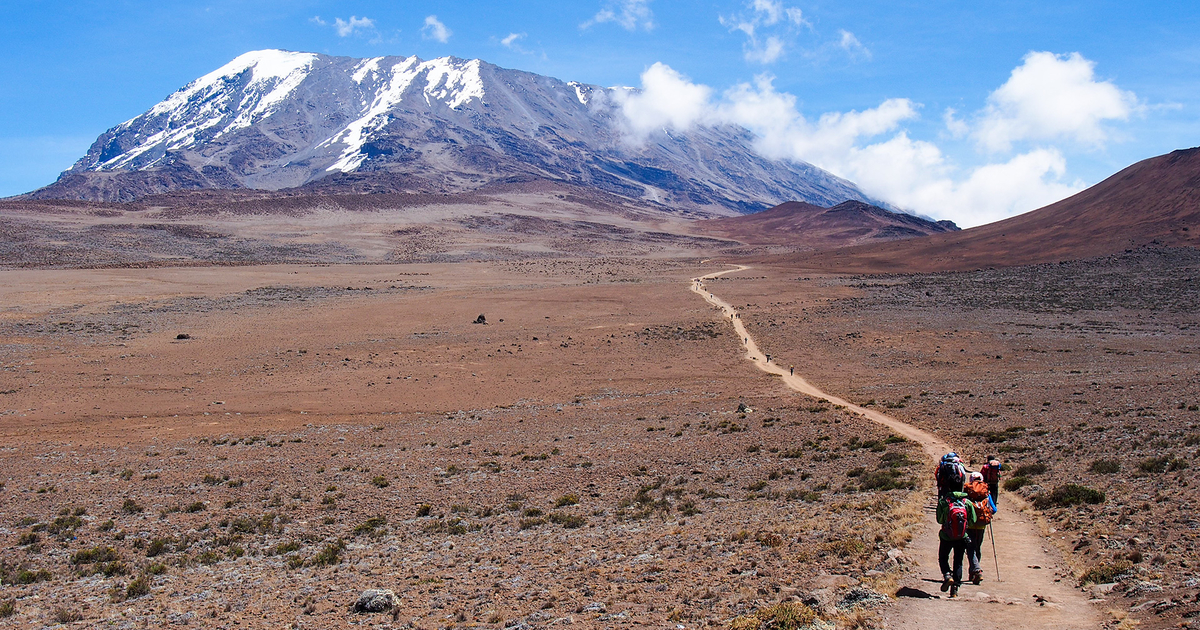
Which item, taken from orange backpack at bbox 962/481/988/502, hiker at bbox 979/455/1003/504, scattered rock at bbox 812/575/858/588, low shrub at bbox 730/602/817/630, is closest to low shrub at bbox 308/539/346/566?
low shrub at bbox 730/602/817/630

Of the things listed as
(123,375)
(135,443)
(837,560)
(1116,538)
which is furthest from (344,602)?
(123,375)

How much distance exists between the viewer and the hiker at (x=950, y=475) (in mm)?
8367

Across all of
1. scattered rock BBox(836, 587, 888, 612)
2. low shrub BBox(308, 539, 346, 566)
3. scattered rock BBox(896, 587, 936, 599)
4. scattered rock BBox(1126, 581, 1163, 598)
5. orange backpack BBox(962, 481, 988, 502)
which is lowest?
low shrub BBox(308, 539, 346, 566)

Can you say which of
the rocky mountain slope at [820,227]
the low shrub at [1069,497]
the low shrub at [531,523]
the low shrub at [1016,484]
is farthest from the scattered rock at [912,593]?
the rocky mountain slope at [820,227]

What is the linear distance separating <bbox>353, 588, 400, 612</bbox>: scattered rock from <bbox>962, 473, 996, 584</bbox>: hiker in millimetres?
6722

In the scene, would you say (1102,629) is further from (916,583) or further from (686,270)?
(686,270)

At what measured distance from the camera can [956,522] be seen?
7781 millimetres

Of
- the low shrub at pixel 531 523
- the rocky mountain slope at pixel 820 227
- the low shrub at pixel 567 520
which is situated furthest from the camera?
the rocky mountain slope at pixel 820 227

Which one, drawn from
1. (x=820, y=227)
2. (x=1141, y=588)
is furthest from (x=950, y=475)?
(x=820, y=227)

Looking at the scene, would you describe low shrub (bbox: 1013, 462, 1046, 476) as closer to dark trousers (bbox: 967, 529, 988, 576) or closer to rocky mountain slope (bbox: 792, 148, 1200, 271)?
dark trousers (bbox: 967, 529, 988, 576)

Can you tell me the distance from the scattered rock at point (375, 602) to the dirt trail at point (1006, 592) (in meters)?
5.74

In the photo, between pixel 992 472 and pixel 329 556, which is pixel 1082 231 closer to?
pixel 992 472

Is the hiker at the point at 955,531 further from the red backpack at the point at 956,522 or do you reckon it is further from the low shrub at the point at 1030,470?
the low shrub at the point at 1030,470

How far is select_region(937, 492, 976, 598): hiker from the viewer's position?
7781mm
